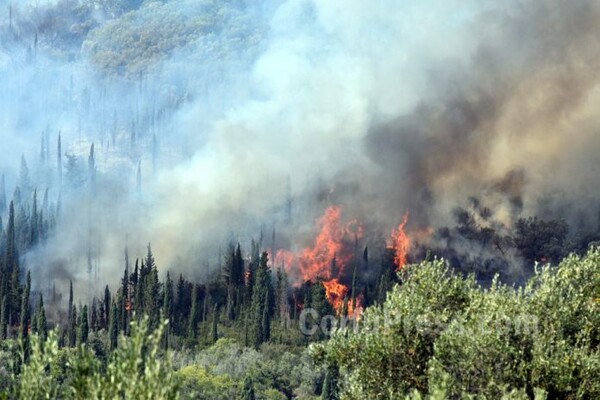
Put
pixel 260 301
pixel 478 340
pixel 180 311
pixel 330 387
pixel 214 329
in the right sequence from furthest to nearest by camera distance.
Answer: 1. pixel 180 311
2. pixel 260 301
3. pixel 214 329
4. pixel 330 387
5. pixel 478 340

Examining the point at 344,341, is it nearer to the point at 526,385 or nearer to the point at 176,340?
the point at 526,385

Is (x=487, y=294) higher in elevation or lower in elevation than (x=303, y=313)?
lower

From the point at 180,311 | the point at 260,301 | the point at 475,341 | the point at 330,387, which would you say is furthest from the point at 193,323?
the point at 475,341

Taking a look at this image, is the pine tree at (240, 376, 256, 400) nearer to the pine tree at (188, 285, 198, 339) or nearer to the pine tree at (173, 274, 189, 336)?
the pine tree at (188, 285, 198, 339)

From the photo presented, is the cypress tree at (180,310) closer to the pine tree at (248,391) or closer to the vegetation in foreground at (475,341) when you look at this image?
the pine tree at (248,391)

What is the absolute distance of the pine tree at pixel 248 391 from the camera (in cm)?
13875

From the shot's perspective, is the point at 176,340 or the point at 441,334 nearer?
the point at 441,334

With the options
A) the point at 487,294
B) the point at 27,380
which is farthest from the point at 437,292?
the point at 27,380

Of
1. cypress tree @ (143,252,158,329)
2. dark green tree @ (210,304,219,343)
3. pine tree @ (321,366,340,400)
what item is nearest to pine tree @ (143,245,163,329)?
cypress tree @ (143,252,158,329)

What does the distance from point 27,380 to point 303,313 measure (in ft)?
517

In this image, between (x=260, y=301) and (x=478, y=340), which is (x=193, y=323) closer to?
(x=260, y=301)

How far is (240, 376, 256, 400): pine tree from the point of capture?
13875cm

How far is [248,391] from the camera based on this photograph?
139 m

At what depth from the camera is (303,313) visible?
192m
